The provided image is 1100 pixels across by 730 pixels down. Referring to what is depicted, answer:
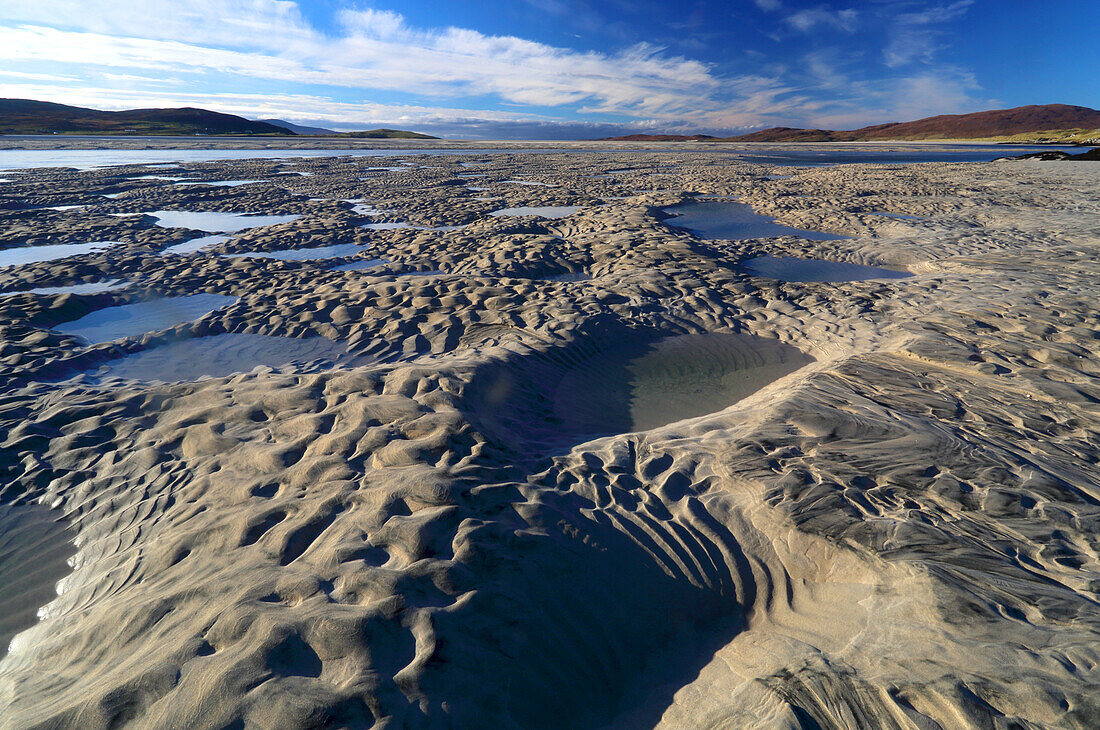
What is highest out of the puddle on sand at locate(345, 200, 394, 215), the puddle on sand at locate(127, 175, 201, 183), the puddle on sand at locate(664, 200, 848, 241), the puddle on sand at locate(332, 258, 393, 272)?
the puddle on sand at locate(127, 175, 201, 183)

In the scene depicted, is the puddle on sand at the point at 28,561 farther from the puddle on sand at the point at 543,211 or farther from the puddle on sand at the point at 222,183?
the puddle on sand at the point at 222,183

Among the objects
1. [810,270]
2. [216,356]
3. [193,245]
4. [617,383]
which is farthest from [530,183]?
[617,383]

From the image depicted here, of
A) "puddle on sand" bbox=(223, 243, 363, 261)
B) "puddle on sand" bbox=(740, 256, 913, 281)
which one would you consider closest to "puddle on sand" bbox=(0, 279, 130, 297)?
"puddle on sand" bbox=(223, 243, 363, 261)

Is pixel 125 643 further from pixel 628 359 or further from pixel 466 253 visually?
pixel 466 253

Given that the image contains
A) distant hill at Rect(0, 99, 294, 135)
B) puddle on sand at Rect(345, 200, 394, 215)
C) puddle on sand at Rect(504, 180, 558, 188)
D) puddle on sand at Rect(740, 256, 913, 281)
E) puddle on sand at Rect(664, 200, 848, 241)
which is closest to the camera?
puddle on sand at Rect(740, 256, 913, 281)

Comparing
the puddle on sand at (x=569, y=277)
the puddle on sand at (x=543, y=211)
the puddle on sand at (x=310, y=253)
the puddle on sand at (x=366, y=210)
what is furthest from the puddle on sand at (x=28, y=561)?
the puddle on sand at (x=366, y=210)

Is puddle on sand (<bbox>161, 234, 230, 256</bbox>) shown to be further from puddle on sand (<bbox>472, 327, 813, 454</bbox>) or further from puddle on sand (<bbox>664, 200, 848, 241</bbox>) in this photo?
puddle on sand (<bbox>664, 200, 848, 241</bbox>)

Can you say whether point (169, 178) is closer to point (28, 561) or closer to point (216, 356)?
point (216, 356)
